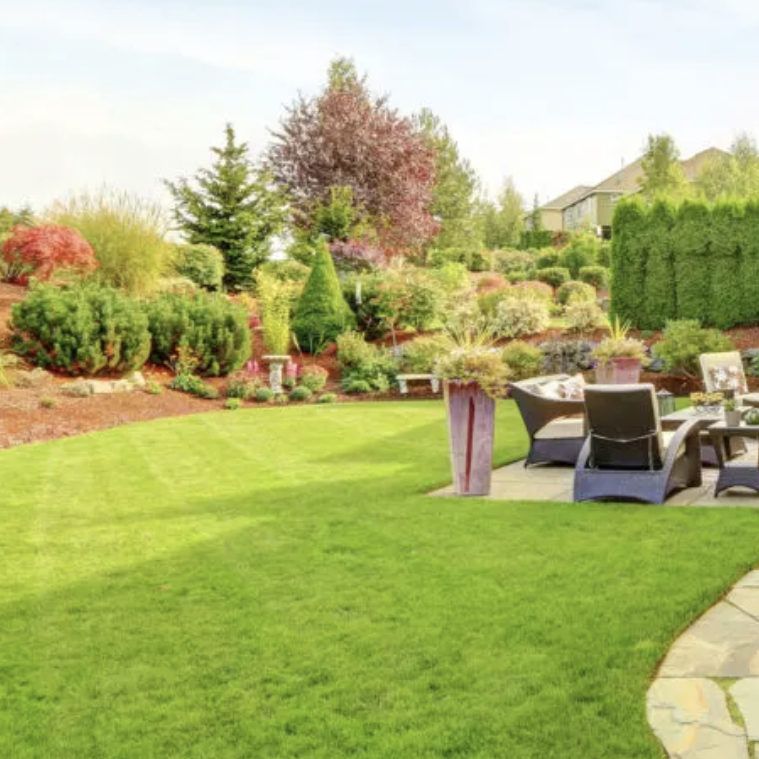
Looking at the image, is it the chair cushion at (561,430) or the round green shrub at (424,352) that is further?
the round green shrub at (424,352)

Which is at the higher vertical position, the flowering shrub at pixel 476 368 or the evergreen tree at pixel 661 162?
the evergreen tree at pixel 661 162

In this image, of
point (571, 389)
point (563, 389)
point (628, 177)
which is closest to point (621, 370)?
point (571, 389)

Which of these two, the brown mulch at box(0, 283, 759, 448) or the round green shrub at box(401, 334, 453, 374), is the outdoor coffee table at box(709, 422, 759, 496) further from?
the round green shrub at box(401, 334, 453, 374)

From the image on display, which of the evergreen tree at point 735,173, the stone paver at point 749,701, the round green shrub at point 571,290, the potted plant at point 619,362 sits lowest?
the stone paver at point 749,701

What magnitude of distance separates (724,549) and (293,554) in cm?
260

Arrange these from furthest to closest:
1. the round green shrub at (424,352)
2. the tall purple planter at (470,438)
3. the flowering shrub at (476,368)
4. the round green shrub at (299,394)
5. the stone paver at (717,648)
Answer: the round green shrub at (424,352)
the round green shrub at (299,394)
the tall purple planter at (470,438)
the flowering shrub at (476,368)
the stone paver at (717,648)

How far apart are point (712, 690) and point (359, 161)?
98.2 feet

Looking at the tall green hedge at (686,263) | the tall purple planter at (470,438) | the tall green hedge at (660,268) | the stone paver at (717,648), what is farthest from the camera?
the tall green hedge at (660,268)

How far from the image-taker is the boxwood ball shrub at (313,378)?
55.1ft

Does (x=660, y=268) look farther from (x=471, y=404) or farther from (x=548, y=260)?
(x=548, y=260)

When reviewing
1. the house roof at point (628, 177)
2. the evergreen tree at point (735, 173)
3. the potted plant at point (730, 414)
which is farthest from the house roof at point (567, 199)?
the potted plant at point (730, 414)

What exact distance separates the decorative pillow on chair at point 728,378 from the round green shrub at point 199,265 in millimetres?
15302

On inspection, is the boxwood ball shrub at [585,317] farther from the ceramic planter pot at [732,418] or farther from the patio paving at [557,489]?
the ceramic planter pot at [732,418]

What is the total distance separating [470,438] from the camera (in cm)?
725
